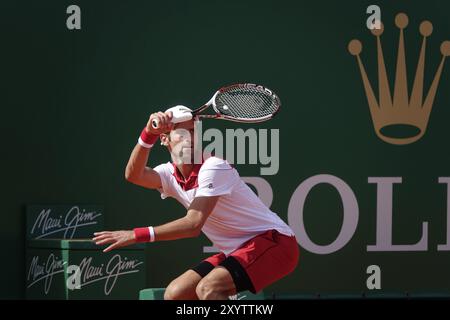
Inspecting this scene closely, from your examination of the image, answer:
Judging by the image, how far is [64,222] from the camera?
6.50m

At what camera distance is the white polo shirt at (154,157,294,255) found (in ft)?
16.6

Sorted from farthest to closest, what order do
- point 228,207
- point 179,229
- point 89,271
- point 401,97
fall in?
point 401,97 < point 89,271 < point 228,207 < point 179,229

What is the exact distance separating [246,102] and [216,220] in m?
0.60

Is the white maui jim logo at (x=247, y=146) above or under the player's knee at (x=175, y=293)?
above

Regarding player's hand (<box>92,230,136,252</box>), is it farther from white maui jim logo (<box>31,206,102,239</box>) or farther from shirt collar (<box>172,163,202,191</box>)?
white maui jim logo (<box>31,206,102,239</box>)

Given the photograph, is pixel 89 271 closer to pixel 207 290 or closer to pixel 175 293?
pixel 175 293

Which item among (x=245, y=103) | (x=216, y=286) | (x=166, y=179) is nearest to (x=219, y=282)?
(x=216, y=286)

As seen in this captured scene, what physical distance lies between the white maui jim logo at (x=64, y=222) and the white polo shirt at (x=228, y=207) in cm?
140

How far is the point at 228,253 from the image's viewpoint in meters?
5.18

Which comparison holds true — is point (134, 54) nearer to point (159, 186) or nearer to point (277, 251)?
point (159, 186)

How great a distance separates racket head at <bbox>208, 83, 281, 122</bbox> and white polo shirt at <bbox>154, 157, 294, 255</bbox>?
0.27 metres

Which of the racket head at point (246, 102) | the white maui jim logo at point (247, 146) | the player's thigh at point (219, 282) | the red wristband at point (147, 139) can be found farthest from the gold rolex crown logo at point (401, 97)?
the player's thigh at point (219, 282)

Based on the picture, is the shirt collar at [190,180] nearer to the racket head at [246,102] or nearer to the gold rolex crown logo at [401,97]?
the racket head at [246,102]

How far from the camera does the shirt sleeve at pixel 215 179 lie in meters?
4.94
